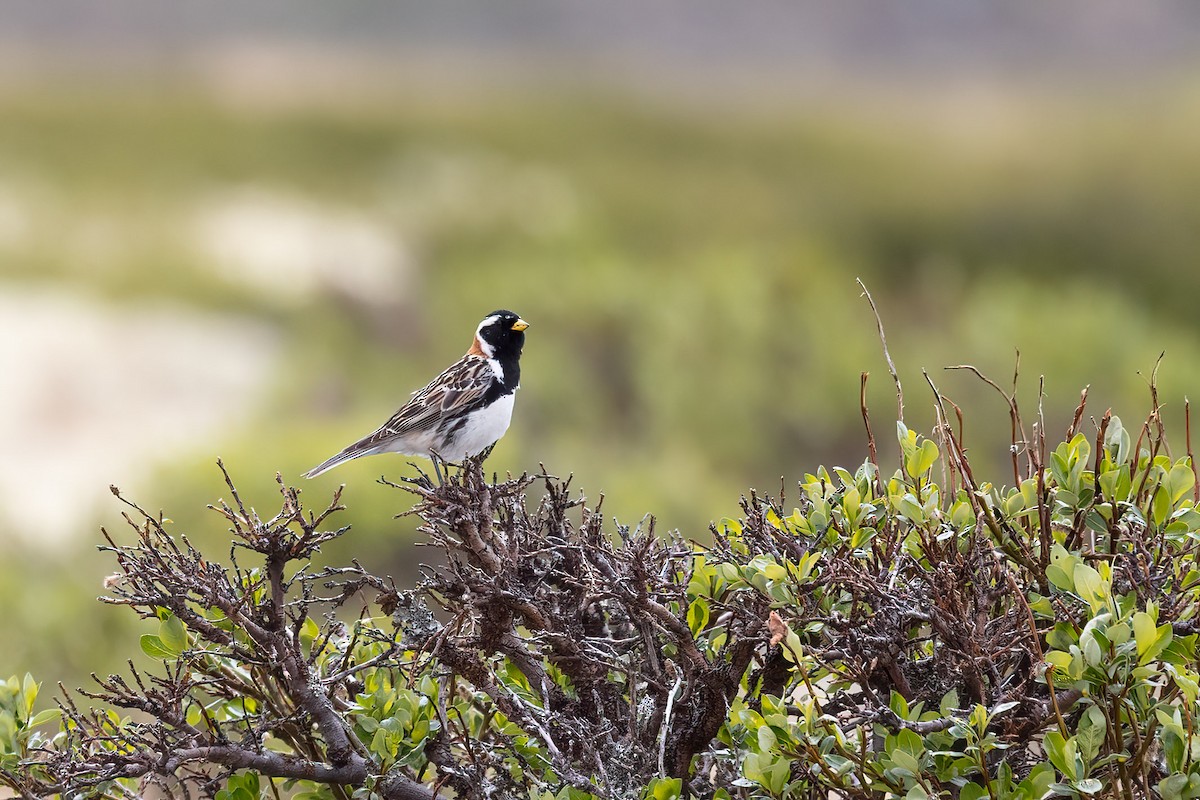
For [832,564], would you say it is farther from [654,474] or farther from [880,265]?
[880,265]

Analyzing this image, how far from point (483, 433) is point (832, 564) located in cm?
162

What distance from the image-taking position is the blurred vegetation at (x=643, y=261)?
784cm

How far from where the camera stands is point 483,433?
9.87 feet

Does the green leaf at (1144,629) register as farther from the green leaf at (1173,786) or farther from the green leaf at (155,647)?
the green leaf at (155,647)

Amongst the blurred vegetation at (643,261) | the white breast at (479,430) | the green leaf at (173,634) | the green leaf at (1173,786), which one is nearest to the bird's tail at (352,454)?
the white breast at (479,430)

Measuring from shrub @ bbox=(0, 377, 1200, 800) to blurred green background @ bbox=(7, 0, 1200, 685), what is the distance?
3.60 meters

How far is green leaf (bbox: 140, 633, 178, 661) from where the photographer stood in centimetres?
165

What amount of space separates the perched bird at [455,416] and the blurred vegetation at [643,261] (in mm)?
2641

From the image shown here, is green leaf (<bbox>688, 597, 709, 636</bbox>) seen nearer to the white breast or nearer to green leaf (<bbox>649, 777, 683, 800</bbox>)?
green leaf (<bbox>649, 777, 683, 800</bbox>)

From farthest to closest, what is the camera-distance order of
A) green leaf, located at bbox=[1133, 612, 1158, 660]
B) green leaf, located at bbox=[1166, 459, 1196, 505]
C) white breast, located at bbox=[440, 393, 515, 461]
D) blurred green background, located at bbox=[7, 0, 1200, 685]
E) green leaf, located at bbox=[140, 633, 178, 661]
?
blurred green background, located at bbox=[7, 0, 1200, 685] < white breast, located at bbox=[440, 393, 515, 461] < green leaf, located at bbox=[140, 633, 178, 661] < green leaf, located at bbox=[1166, 459, 1196, 505] < green leaf, located at bbox=[1133, 612, 1158, 660]

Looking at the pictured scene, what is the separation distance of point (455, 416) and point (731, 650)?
150cm

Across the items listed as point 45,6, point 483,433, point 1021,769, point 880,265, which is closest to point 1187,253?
point 880,265

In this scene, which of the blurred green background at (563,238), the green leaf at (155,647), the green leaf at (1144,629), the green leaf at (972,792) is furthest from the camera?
the blurred green background at (563,238)

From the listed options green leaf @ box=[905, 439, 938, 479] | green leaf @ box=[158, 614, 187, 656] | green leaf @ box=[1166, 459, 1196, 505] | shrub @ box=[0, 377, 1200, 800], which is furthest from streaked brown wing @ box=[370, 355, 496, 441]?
green leaf @ box=[1166, 459, 1196, 505]
